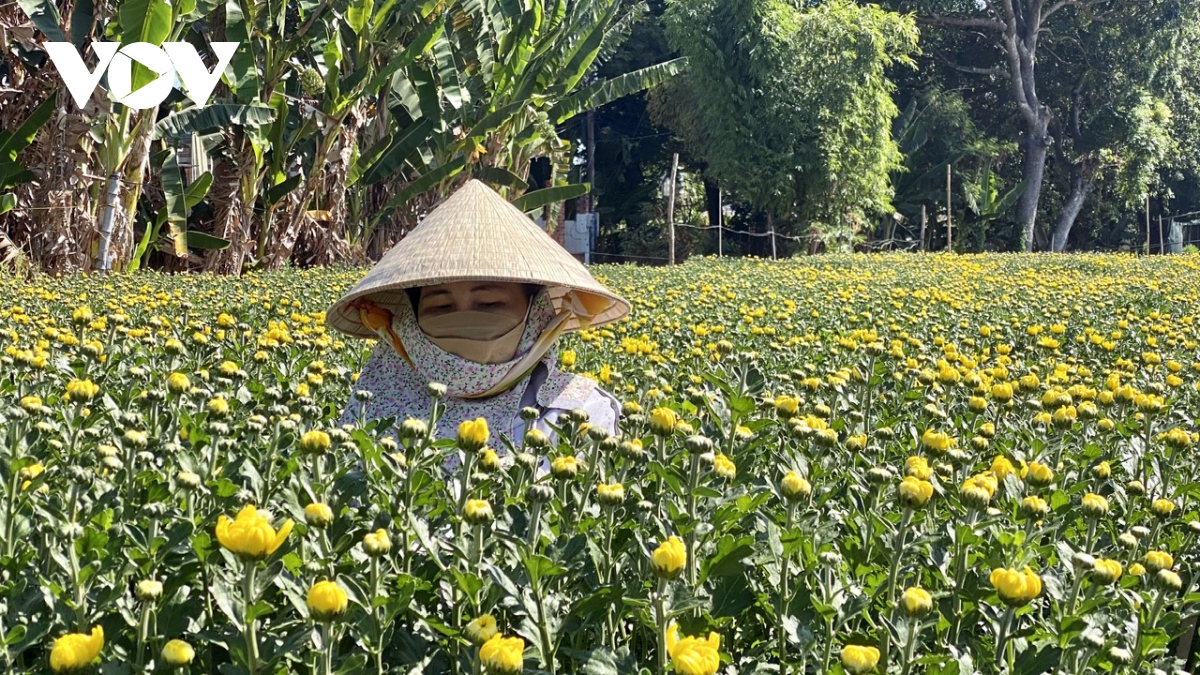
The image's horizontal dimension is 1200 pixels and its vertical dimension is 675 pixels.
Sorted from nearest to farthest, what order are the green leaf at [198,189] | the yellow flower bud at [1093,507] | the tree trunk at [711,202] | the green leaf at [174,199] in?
the yellow flower bud at [1093,507] < the green leaf at [174,199] < the green leaf at [198,189] < the tree trunk at [711,202]

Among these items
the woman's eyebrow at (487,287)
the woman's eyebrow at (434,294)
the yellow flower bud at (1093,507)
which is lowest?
the yellow flower bud at (1093,507)

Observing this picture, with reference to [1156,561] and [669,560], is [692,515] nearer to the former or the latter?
[669,560]

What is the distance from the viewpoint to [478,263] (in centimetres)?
249

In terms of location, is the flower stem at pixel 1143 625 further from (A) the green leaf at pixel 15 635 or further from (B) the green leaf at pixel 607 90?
(B) the green leaf at pixel 607 90

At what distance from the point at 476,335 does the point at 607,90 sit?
13568 mm

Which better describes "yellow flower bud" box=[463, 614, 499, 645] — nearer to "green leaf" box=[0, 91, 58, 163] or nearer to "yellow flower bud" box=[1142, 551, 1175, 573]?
"yellow flower bud" box=[1142, 551, 1175, 573]

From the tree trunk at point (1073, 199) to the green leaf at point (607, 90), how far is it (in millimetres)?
18258

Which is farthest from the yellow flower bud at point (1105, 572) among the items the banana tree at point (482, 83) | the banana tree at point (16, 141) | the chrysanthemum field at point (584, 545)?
the banana tree at point (482, 83)

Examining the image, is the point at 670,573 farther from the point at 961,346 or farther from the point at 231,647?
the point at 961,346

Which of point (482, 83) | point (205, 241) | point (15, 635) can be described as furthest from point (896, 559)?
point (482, 83)


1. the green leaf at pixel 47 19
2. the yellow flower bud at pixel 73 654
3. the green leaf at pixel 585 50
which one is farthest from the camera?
the green leaf at pixel 585 50

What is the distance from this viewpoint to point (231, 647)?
3.53 feet

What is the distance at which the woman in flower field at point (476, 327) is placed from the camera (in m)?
2.50

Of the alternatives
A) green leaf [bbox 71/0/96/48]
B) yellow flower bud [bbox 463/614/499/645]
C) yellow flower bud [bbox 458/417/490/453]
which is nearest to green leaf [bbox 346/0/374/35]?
green leaf [bbox 71/0/96/48]
